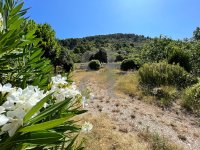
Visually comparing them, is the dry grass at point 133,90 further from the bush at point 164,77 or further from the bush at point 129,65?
the bush at point 129,65

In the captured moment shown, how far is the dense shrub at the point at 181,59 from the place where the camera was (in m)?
17.3

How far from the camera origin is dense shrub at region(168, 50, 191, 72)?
1731 centimetres

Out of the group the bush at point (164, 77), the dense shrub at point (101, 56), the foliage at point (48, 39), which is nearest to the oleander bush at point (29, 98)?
the bush at point (164, 77)

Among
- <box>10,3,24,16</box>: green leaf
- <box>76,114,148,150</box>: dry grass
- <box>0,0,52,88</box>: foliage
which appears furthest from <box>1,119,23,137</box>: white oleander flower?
<box>76,114,148,150</box>: dry grass

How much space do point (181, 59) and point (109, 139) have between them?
1160 centimetres

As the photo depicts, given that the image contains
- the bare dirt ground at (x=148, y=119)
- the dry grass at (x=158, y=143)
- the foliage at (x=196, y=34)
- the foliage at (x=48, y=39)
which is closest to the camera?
the dry grass at (x=158, y=143)

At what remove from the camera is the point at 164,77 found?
45.6ft

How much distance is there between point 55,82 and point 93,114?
782 cm

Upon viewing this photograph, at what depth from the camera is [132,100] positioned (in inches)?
456

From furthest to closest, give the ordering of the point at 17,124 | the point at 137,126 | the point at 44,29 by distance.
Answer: the point at 44,29, the point at 137,126, the point at 17,124

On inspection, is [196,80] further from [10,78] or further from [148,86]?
[10,78]

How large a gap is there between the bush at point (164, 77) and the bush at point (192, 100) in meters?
2.16

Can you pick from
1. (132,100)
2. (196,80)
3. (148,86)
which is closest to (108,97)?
(132,100)

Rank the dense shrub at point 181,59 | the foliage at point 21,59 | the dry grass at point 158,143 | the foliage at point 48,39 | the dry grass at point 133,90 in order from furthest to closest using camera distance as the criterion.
A: the dense shrub at point 181,59 → the foliage at point 48,39 → the dry grass at point 133,90 → the dry grass at point 158,143 → the foliage at point 21,59
